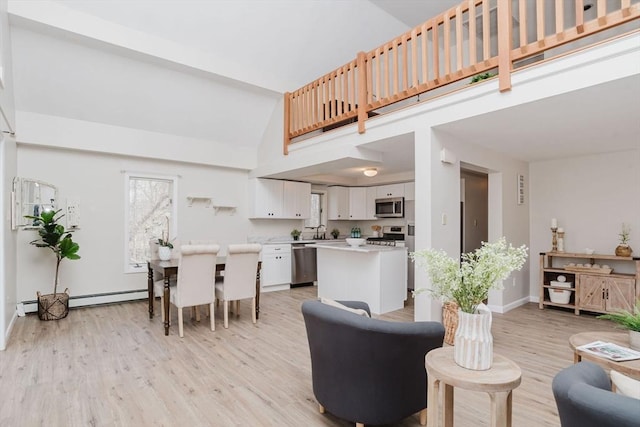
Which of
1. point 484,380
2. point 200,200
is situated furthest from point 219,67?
point 484,380

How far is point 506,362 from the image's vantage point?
1.62m

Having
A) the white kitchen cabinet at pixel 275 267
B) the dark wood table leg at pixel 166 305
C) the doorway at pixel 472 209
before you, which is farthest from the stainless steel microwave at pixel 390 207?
the dark wood table leg at pixel 166 305

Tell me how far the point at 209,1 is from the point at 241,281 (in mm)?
3520

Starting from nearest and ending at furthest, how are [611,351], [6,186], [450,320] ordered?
[611,351]
[450,320]
[6,186]

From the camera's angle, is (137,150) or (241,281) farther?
(137,150)

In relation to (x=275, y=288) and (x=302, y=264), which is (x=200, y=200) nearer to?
(x=275, y=288)

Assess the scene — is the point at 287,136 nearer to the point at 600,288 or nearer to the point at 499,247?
the point at 499,247

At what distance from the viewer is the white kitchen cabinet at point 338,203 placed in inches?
296

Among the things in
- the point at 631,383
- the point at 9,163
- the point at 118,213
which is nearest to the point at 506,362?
the point at 631,383

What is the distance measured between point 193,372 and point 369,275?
2.66 meters

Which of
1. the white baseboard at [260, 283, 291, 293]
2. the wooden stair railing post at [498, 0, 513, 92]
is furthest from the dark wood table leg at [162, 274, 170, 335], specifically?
the wooden stair railing post at [498, 0, 513, 92]

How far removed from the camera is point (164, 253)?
14.5ft

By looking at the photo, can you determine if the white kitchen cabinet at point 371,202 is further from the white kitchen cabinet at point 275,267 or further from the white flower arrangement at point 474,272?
the white flower arrangement at point 474,272

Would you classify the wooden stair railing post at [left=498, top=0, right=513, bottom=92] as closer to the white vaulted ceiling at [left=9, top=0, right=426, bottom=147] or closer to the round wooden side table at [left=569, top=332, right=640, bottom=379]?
the round wooden side table at [left=569, top=332, right=640, bottom=379]
